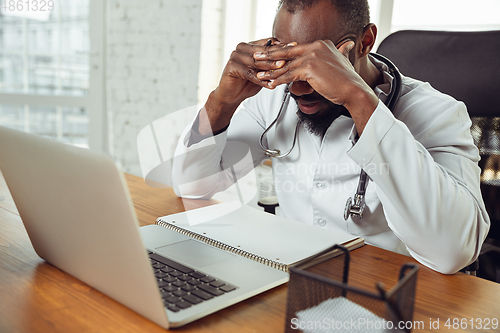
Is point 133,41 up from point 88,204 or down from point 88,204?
up

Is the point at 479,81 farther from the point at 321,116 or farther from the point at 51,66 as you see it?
the point at 51,66

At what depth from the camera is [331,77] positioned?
0.77 meters

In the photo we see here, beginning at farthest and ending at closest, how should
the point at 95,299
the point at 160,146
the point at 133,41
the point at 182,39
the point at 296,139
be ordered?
1. the point at 133,41
2. the point at 182,39
3. the point at 296,139
4. the point at 160,146
5. the point at 95,299

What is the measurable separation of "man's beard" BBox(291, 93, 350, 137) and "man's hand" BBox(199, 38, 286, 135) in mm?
128

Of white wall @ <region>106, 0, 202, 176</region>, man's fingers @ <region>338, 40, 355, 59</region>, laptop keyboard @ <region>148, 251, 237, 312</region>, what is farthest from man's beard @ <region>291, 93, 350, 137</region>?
white wall @ <region>106, 0, 202, 176</region>

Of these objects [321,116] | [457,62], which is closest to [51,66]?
[321,116]

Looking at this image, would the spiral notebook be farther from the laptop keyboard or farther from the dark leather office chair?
the dark leather office chair

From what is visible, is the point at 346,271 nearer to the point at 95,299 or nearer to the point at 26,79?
the point at 95,299

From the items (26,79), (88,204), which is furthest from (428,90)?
(26,79)

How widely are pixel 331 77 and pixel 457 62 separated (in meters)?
0.65

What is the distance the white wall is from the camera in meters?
2.90

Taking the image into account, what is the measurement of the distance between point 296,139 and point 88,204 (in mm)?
780

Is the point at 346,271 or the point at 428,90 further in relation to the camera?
the point at 428,90

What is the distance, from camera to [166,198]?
1082 millimetres
